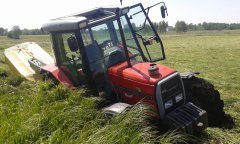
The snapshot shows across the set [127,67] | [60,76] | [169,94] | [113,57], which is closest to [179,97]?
[169,94]

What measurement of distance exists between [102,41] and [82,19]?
0.61 metres

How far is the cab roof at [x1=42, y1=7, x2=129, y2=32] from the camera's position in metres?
6.04

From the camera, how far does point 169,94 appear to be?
5785mm

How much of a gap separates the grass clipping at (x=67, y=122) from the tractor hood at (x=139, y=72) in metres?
0.50

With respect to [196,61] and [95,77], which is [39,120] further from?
[196,61]

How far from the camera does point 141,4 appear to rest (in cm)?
681

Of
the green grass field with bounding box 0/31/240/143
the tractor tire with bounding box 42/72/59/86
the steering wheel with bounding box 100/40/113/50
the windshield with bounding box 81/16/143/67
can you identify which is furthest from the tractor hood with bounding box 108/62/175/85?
the tractor tire with bounding box 42/72/59/86

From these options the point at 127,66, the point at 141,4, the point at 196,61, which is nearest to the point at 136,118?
the point at 127,66

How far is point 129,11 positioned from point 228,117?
2.81m

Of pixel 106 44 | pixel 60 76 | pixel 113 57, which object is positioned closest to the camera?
pixel 113 57

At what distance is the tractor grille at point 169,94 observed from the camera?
5594 millimetres

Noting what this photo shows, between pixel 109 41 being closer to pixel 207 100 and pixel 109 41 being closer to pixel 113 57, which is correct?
pixel 113 57

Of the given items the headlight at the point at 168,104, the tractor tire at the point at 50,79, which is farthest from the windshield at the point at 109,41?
the tractor tire at the point at 50,79

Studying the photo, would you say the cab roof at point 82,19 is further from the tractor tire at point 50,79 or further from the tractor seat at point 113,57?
the tractor tire at point 50,79
